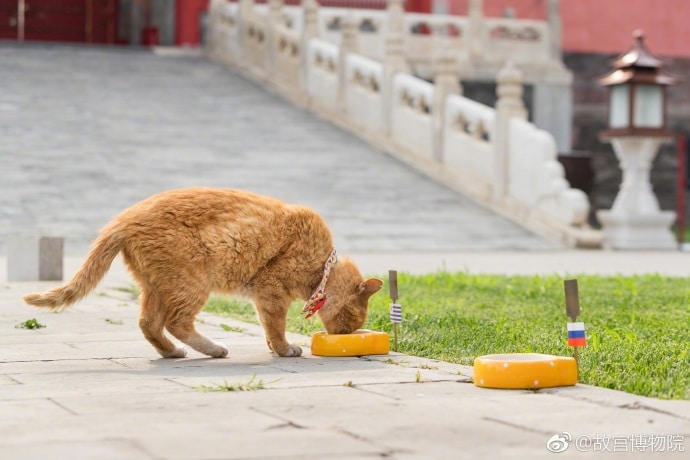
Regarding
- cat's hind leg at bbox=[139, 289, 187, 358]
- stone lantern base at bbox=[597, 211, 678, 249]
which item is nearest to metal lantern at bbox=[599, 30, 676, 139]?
stone lantern base at bbox=[597, 211, 678, 249]

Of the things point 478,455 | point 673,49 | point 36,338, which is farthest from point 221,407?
point 673,49

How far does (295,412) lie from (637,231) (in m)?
13.8

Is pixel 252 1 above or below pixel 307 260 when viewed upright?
above

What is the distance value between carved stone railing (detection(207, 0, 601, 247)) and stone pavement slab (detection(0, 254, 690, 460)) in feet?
37.1

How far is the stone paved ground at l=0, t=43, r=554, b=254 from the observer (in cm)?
1656

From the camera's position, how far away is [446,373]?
19.2 ft

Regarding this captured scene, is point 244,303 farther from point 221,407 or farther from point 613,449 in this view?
point 613,449

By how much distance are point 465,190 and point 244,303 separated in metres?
9.74

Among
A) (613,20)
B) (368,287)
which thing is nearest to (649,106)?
(613,20)

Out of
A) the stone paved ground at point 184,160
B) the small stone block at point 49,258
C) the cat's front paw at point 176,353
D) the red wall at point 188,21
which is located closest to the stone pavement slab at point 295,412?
the cat's front paw at point 176,353

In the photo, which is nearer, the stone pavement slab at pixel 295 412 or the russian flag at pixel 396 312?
the stone pavement slab at pixel 295 412

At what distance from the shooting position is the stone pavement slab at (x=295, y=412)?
161 inches

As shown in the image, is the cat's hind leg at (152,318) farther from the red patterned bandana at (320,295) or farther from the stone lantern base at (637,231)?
the stone lantern base at (637,231)

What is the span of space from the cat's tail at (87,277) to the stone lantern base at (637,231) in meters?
12.2
